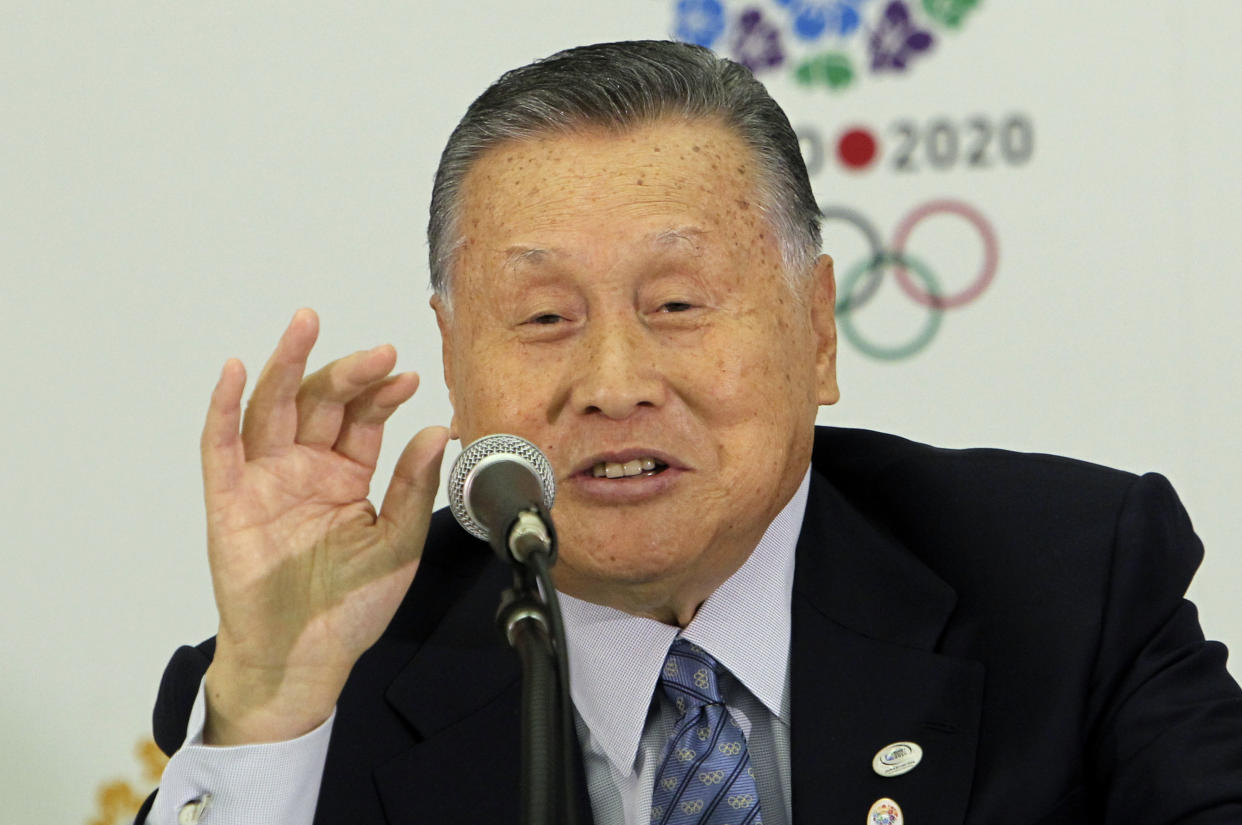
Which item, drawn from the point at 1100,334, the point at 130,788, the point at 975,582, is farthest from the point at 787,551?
the point at 130,788

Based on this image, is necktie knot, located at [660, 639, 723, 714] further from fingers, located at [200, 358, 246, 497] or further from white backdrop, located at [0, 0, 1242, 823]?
white backdrop, located at [0, 0, 1242, 823]

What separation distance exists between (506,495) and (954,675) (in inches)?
35.8

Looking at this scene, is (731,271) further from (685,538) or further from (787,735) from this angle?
(787,735)

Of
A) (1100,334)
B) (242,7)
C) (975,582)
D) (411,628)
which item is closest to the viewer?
(975,582)

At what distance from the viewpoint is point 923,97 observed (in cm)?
270

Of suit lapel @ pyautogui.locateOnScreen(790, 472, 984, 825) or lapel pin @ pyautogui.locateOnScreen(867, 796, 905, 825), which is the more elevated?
suit lapel @ pyautogui.locateOnScreen(790, 472, 984, 825)

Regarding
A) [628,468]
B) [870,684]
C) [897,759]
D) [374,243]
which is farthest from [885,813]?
[374,243]

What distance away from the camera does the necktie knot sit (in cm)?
198

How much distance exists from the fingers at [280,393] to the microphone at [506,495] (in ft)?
1.31

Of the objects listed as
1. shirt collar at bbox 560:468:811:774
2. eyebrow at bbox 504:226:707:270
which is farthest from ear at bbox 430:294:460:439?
shirt collar at bbox 560:468:811:774

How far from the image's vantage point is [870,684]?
197 cm

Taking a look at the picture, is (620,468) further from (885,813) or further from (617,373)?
(885,813)

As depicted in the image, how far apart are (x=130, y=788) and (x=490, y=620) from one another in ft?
4.18

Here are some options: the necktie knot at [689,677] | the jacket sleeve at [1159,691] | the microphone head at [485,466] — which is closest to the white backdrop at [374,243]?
the jacket sleeve at [1159,691]
